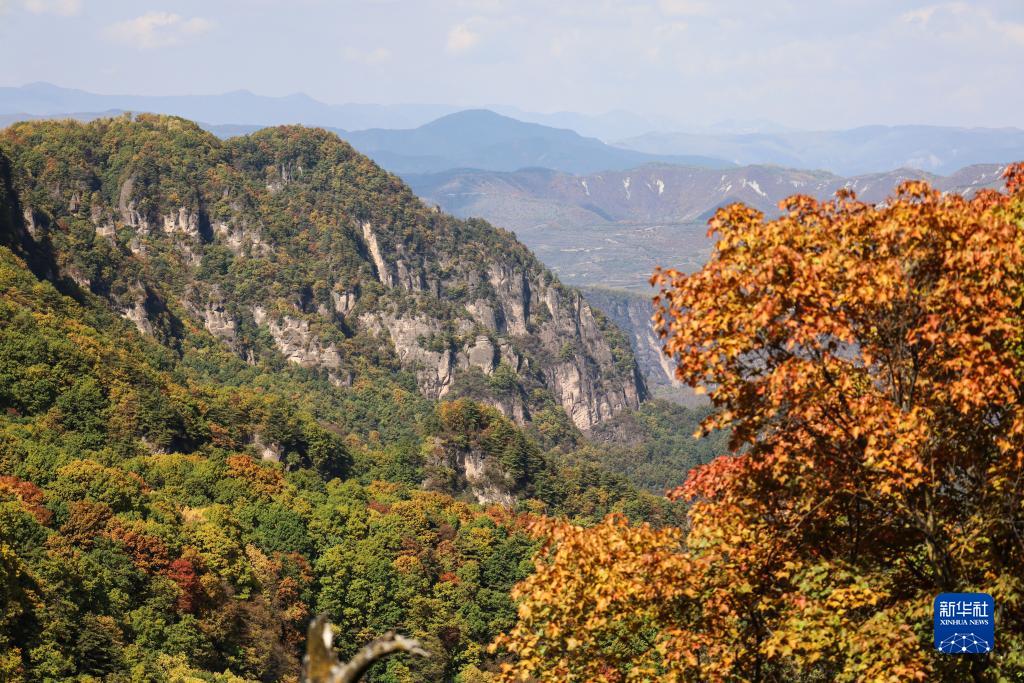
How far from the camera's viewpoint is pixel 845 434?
1549 cm

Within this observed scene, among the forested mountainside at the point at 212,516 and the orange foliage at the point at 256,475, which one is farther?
the orange foliage at the point at 256,475

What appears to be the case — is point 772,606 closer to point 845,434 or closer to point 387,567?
point 845,434

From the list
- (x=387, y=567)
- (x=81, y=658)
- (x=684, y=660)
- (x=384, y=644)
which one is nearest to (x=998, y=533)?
(x=684, y=660)

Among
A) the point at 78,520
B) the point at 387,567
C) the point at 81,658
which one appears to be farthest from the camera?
the point at 387,567

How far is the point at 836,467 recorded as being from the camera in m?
16.3

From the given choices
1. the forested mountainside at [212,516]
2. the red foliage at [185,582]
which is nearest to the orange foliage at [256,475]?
the forested mountainside at [212,516]

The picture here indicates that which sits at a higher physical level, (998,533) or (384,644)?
(384,644)

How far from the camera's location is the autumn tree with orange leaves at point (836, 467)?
14875 mm

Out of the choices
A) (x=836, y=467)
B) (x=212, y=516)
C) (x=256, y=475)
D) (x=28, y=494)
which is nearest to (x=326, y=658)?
(x=836, y=467)

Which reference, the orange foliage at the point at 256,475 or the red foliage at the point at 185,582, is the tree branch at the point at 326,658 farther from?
the orange foliage at the point at 256,475

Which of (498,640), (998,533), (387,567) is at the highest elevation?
(998,533)

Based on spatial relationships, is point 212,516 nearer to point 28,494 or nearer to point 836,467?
point 28,494

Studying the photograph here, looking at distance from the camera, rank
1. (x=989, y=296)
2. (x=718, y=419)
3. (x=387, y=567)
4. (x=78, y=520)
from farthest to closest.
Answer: (x=387, y=567) → (x=78, y=520) → (x=718, y=419) → (x=989, y=296)

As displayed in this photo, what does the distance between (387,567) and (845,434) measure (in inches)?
2798
